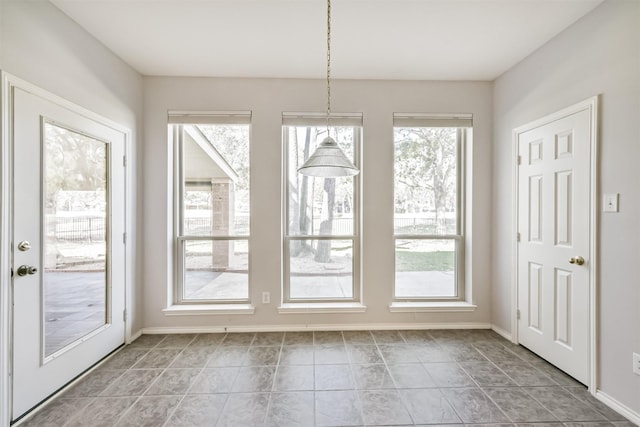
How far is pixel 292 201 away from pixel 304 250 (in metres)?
0.58

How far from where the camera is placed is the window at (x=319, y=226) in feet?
10.5

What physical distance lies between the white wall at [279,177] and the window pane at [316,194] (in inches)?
7.5

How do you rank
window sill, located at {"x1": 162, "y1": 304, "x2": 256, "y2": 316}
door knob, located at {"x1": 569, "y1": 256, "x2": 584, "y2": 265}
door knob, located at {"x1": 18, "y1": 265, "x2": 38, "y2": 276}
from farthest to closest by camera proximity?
window sill, located at {"x1": 162, "y1": 304, "x2": 256, "y2": 316} → door knob, located at {"x1": 569, "y1": 256, "x2": 584, "y2": 265} → door knob, located at {"x1": 18, "y1": 265, "x2": 38, "y2": 276}

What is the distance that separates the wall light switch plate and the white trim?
154 inches

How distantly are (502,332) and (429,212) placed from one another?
1.47m

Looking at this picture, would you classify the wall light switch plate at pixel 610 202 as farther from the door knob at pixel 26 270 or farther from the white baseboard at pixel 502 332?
the door knob at pixel 26 270

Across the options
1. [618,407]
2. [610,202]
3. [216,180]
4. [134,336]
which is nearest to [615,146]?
[610,202]

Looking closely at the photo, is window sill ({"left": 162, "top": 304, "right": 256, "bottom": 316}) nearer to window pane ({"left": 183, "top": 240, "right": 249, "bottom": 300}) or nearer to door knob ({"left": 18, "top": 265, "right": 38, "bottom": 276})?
window pane ({"left": 183, "top": 240, "right": 249, "bottom": 300})

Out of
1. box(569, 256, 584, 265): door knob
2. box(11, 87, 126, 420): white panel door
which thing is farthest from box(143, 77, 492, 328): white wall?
box(569, 256, 584, 265): door knob

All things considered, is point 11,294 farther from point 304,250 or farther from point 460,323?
point 460,323

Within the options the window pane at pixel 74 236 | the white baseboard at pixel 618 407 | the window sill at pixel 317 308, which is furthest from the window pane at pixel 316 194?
the white baseboard at pixel 618 407

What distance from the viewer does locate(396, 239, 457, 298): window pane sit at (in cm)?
325

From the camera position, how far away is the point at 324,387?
82.7 inches

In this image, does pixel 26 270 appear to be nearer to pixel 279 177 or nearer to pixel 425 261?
pixel 279 177
